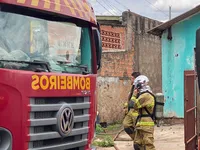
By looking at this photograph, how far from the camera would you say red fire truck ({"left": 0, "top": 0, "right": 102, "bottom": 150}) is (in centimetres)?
423

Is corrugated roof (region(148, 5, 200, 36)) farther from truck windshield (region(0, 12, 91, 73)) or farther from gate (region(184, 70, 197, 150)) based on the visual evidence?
truck windshield (region(0, 12, 91, 73))

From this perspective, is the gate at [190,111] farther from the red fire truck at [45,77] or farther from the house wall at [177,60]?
the house wall at [177,60]

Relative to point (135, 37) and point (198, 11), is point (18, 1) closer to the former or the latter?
point (198, 11)

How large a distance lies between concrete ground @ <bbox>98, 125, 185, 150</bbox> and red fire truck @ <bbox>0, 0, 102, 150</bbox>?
159 inches

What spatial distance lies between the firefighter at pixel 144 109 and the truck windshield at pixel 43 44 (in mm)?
2360

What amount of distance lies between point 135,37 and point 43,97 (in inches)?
432

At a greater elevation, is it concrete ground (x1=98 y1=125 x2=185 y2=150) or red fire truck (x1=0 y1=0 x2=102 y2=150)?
red fire truck (x1=0 y1=0 x2=102 y2=150)

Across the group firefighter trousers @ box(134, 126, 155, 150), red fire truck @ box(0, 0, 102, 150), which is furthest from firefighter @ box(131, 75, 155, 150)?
red fire truck @ box(0, 0, 102, 150)

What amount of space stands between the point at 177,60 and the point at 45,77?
27.7ft

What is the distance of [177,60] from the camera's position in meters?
12.4

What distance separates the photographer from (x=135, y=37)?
15.2 metres

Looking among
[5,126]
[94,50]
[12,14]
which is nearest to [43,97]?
[5,126]

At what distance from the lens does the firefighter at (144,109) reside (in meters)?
7.76

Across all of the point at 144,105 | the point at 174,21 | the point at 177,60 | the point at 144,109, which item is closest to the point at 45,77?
the point at 144,105
